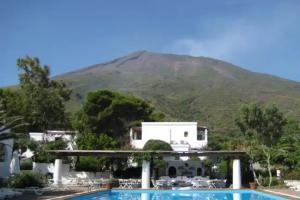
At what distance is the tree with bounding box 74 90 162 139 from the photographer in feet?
151

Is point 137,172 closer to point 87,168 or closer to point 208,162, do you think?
point 87,168

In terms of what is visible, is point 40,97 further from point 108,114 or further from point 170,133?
point 170,133

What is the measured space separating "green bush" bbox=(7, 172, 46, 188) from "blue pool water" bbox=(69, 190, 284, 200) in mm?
3188

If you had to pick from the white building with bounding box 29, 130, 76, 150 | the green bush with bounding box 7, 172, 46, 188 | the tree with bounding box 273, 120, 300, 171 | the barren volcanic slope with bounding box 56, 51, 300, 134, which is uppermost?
the barren volcanic slope with bounding box 56, 51, 300, 134

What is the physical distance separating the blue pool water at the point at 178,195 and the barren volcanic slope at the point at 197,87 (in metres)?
43.6

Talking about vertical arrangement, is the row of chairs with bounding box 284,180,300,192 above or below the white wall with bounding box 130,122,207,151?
below

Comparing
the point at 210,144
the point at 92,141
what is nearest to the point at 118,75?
the point at 210,144

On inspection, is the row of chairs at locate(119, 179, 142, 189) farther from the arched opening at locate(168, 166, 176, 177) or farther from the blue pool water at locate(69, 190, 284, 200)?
the arched opening at locate(168, 166, 176, 177)

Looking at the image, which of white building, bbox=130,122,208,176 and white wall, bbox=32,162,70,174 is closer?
white wall, bbox=32,162,70,174

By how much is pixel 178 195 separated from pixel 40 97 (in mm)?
25776

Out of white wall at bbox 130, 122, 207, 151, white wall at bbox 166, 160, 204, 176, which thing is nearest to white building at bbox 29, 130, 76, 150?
white wall at bbox 130, 122, 207, 151

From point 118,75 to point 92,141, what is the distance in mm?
127595

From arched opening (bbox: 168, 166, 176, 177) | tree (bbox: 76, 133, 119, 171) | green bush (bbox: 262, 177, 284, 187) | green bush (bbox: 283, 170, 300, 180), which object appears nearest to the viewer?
green bush (bbox: 262, 177, 284, 187)

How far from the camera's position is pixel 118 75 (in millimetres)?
162625
